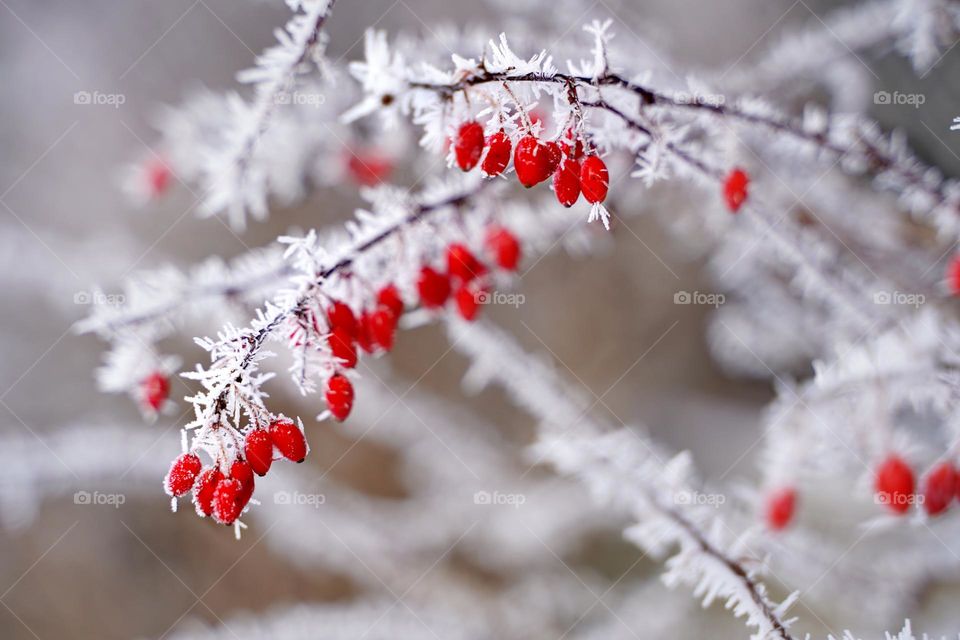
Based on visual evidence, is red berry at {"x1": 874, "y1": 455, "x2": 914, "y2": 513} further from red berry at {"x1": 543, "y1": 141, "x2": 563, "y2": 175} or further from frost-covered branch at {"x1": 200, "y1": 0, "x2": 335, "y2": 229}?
frost-covered branch at {"x1": 200, "y1": 0, "x2": 335, "y2": 229}

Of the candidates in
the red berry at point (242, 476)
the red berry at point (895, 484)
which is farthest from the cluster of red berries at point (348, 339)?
the red berry at point (895, 484)

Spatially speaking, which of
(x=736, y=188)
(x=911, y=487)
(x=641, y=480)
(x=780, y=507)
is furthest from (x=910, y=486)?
(x=736, y=188)

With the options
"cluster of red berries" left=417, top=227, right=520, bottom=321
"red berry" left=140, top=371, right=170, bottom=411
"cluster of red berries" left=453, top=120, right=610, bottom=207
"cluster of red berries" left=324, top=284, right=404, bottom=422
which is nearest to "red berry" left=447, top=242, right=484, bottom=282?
"cluster of red berries" left=417, top=227, right=520, bottom=321

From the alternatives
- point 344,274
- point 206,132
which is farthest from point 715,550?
point 206,132

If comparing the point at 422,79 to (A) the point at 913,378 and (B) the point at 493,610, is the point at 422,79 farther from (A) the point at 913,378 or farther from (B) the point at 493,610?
(B) the point at 493,610

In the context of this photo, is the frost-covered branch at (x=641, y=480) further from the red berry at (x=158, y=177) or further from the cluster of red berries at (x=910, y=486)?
the red berry at (x=158, y=177)

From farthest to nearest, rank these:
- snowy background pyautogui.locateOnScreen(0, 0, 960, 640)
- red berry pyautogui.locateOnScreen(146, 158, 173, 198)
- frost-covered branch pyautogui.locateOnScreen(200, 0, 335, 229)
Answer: snowy background pyautogui.locateOnScreen(0, 0, 960, 640)
red berry pyautogui.locateOnScreen(146, 158, 173, 198)
frost-covered branch pyautogui.locateOnScreen(200, 0, 335, 229)

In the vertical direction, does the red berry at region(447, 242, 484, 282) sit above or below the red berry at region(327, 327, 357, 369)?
above
